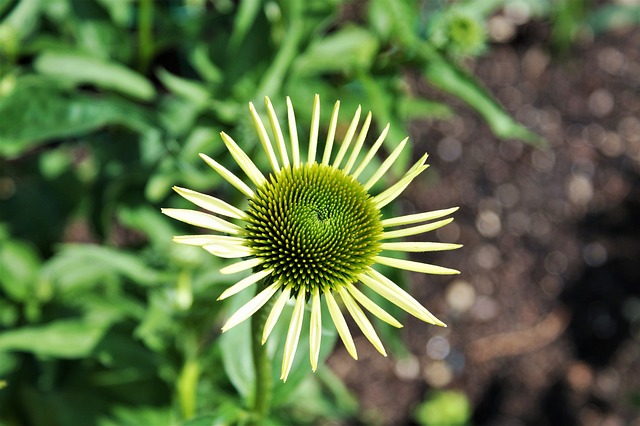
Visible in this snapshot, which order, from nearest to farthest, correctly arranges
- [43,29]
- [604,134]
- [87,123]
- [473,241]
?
[87,123] < [43,29] < [473,241] < [604,134]

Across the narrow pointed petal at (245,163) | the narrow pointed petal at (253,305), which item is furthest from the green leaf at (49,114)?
the narrow pointed petal at (253,305)

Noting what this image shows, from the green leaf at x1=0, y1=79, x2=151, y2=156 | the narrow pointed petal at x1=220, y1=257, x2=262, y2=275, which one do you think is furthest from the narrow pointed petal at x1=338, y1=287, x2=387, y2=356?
the green leaf at x1=0, y1=79, x2=151, y2=156

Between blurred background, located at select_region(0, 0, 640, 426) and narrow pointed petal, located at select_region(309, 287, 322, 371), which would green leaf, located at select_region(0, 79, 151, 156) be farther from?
narrow pointed petal, located at select_region(309, 287, 322, 371)

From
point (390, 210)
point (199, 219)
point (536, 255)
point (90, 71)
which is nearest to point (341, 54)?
point (390, 210)

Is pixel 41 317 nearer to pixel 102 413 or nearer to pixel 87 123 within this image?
pixel 102 413

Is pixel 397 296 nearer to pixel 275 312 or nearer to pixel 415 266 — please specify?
pixel 415 266

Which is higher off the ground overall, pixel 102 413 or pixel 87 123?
pixel 87 123

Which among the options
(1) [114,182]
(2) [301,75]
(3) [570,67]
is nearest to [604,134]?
(3) [570,67]

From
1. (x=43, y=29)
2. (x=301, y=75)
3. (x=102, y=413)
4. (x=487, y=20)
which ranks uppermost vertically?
(x=487, y=20)
